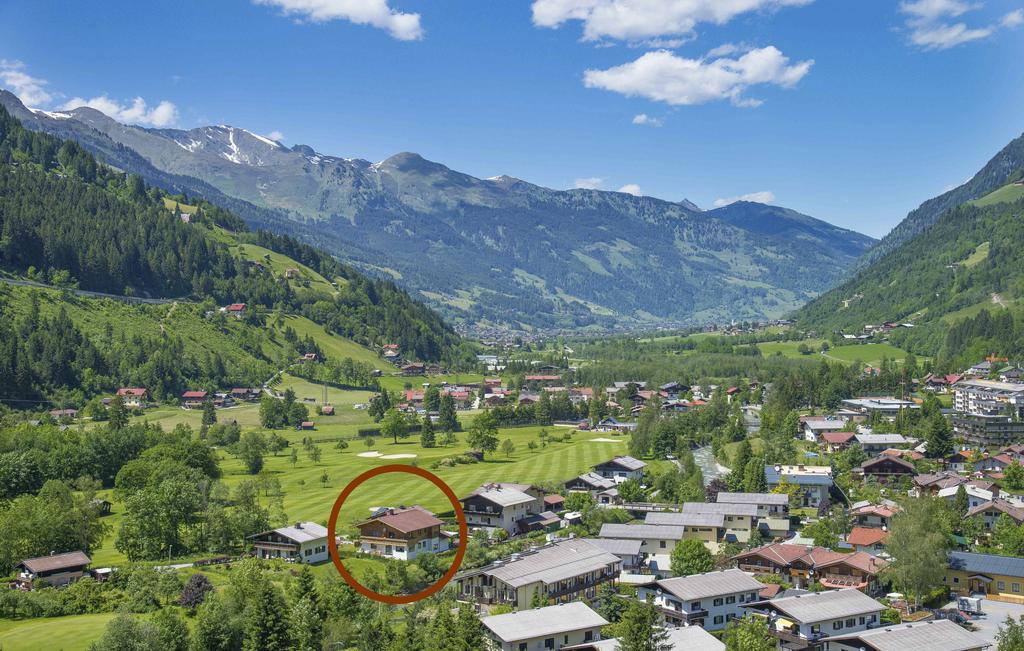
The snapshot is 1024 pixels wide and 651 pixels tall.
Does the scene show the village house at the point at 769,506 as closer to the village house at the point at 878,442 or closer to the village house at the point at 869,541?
the village house at the point at 869,541

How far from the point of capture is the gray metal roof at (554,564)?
1657 inches

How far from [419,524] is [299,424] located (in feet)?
169

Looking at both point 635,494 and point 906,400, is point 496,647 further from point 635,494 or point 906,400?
point 906,400

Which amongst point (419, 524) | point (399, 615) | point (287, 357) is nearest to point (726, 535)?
point (419, 524)

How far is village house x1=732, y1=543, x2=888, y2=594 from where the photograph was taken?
45.8 m

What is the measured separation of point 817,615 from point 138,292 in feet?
393

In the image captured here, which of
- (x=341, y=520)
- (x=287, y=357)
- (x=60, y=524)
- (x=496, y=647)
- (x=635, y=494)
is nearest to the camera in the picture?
(x=496, y=647)

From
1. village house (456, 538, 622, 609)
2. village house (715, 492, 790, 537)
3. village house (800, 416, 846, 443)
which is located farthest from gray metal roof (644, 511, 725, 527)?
village house (800, 416, 846, 443)

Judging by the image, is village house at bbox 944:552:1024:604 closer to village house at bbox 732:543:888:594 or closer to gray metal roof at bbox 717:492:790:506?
Answer: village house at bbox 732:543:888:594

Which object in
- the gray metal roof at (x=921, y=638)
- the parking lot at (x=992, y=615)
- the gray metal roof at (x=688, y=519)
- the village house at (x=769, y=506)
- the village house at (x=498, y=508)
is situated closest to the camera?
the gray metal roof at (x=921, y=638)

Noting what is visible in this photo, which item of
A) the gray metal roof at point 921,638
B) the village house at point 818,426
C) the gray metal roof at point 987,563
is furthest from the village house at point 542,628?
the village house at point 818,426

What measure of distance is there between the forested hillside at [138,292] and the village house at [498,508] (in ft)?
193

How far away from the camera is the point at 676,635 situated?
119 ft

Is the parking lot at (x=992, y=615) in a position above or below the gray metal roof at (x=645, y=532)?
below
